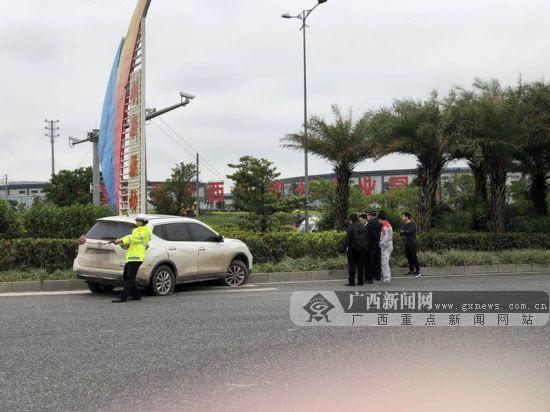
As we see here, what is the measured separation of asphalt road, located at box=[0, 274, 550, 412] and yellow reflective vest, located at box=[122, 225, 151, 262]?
1.27 metres

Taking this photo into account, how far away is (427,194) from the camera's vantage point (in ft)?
65.4

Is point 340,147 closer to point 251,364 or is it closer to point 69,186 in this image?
point 251,364

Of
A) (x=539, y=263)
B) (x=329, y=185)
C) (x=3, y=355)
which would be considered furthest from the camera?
(x=329, y=185)

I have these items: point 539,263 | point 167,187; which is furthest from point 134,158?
point 167,187

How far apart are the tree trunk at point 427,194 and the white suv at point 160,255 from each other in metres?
9.48

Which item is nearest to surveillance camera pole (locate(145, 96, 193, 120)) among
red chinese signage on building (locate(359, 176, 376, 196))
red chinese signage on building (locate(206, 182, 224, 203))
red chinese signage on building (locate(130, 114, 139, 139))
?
red chinese signage on building (locate(130, 114, 139, 139))

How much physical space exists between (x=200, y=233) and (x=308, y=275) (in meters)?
3.74

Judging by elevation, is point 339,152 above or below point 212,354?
above

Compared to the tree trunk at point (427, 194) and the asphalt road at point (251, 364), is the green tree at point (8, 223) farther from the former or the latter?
the tree trunk at point (427, 194)

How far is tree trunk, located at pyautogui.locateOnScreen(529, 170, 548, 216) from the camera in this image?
2488 cm

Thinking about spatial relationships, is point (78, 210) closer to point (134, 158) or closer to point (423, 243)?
point (134, 158)

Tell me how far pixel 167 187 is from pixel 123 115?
3237cm

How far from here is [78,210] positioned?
16.0 metres

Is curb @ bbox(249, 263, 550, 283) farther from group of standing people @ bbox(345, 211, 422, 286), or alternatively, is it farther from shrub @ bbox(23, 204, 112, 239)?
shrub @ bbox(23, 204, 112, 239)
